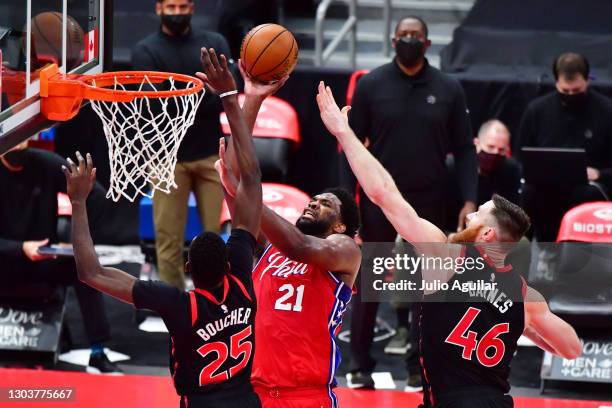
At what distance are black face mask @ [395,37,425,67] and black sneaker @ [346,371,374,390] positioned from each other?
1897 millimetres

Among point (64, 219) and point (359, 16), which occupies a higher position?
point (359, 16)

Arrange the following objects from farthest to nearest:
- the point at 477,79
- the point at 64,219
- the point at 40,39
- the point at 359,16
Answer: the point at 359,16 → the point at 477,79 → the point at 64,219 → the point at 40,39

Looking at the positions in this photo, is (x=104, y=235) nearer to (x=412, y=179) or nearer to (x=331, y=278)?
(x=412, y=179)

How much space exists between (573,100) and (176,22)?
277 cm

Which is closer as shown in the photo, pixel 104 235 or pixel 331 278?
pixel 331 278

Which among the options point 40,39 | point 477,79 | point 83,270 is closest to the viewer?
point 83,270

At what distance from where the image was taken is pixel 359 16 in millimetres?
11828

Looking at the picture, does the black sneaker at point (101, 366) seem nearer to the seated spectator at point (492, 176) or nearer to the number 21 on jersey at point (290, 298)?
the number 21 on jersey at point (290, 298)

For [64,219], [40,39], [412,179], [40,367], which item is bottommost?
[40,367]

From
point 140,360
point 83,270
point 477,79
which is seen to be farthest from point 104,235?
point 83,270

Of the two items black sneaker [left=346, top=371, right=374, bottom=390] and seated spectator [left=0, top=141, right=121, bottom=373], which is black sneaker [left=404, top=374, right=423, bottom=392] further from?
seated spectator [left=0, top=141, right=121, bottom=373]

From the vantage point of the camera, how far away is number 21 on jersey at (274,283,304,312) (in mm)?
5832

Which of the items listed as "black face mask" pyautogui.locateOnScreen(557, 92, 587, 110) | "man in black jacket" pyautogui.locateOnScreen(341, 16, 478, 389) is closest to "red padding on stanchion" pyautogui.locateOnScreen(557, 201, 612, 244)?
"man in black jacket" pyautogui.locateOnScreen(341, 16, 478, 389)

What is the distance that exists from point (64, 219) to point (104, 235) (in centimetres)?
168
